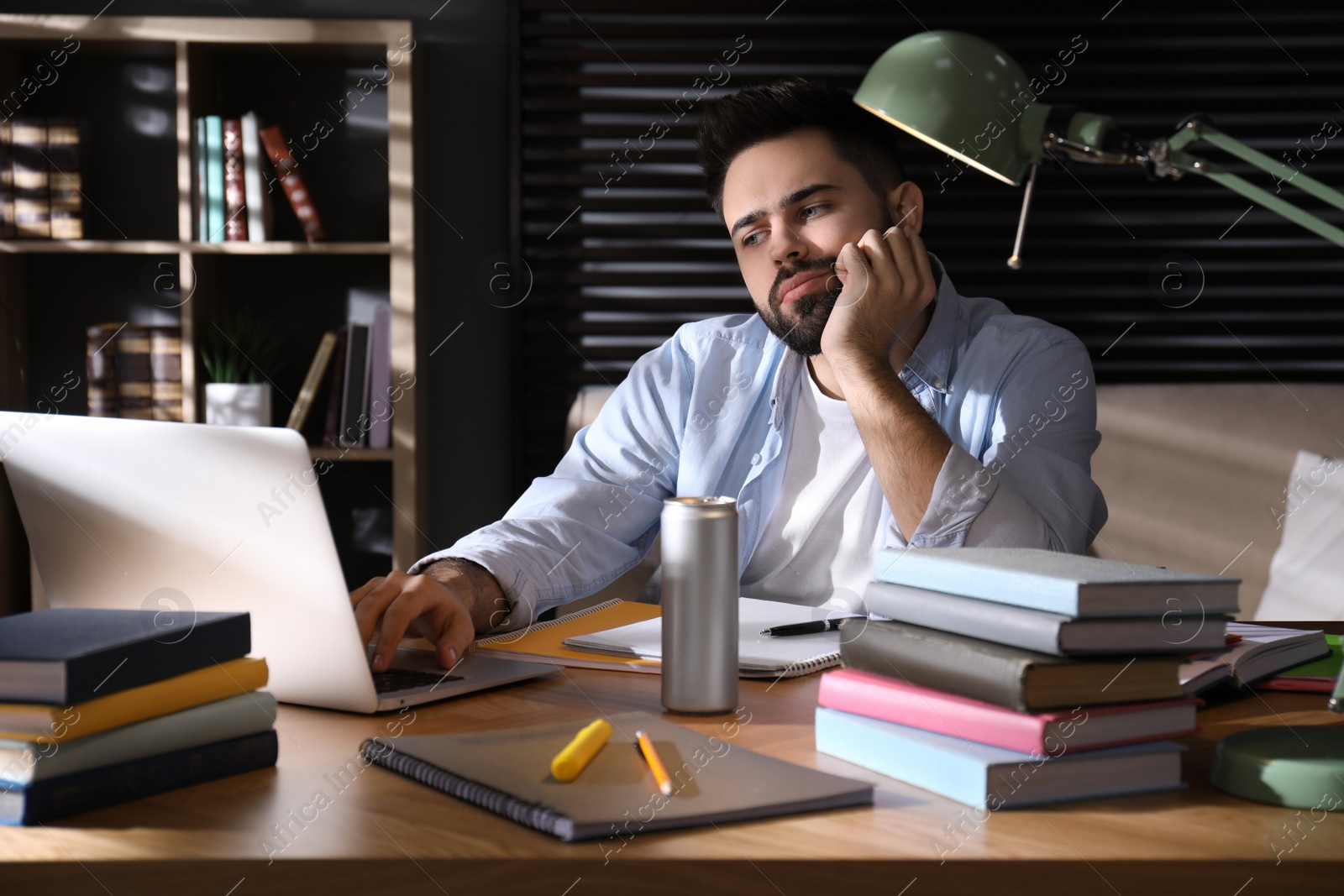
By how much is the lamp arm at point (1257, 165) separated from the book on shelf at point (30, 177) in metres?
2.83

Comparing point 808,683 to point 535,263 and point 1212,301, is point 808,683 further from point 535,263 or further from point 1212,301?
point 1212,301

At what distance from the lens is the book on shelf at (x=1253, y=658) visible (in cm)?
94

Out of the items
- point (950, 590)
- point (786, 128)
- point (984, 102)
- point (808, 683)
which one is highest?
point (786, 128)

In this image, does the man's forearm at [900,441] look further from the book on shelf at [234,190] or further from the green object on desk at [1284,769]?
the book on shelf at [234,190]

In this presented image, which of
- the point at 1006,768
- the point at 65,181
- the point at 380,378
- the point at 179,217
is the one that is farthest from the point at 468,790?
the point at 65,181

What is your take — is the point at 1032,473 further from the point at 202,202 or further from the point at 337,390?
the point at 202,202

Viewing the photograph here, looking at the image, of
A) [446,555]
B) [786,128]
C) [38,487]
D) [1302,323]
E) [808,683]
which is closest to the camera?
[38,487]

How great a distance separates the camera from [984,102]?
3.45 ft

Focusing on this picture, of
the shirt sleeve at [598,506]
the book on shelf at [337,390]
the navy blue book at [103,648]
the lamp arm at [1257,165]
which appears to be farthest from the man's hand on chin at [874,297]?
the book on shelf at [337,390]

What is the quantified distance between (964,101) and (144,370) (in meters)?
2.41

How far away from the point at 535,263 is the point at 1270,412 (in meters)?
1.80

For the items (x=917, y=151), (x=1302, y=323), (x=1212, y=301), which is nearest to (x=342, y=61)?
(x=917, y=151)

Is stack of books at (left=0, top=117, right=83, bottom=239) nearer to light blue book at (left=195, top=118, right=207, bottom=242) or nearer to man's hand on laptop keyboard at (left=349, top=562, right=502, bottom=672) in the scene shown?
light blue book at (left=195, top=118, right=207, bottom=242)

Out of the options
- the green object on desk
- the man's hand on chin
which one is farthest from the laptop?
the man's hand on chin
